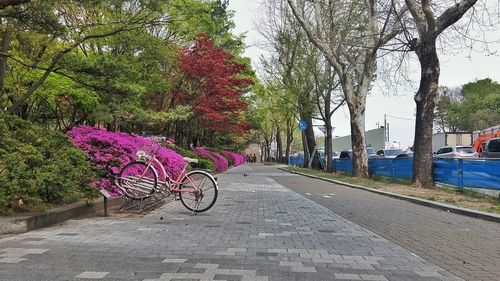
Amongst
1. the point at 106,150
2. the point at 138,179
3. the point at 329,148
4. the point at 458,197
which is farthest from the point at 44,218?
the point at 329,148

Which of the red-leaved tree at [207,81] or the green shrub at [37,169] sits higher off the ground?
the red-leaved tree at [207,81]

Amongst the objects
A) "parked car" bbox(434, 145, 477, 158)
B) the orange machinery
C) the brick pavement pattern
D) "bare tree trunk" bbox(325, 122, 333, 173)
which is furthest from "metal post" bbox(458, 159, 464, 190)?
the orange machinery

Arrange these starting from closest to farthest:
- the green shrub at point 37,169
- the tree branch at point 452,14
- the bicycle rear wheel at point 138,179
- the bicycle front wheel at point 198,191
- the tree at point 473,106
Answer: the green shrub at point 37,169
the bicycle rear wheel at point 138,179
the bicycle front wheel at point 198,191
the tree branch at point 452,14
the tree at point 473,106

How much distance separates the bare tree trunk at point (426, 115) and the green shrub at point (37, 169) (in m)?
11.4

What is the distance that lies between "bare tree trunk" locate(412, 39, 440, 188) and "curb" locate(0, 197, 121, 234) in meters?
11.1

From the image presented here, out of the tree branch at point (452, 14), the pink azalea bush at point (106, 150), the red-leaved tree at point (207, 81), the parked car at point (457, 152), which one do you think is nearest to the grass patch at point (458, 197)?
the tree branch at point (452, 14)

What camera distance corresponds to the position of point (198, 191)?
31.2 ft

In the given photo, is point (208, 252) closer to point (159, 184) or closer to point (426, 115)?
point (159, 184)

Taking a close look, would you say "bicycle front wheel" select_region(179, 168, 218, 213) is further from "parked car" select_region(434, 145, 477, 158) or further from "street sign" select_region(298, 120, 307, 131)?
"parked car" select_region(434, 145, 477, 158)

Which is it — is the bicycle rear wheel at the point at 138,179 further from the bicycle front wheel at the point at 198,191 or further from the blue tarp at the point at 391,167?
the blue tarp at the point at 391,167

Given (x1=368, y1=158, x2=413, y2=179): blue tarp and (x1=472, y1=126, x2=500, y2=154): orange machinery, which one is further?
(x1=472, y1=126, x2=500, y2=154): orange machinery

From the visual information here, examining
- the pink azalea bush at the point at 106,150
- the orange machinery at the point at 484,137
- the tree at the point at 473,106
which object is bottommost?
the pink azalea bush at the point at 106,150

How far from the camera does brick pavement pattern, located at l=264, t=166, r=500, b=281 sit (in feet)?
18.6

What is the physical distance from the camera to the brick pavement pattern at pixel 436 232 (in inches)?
223
